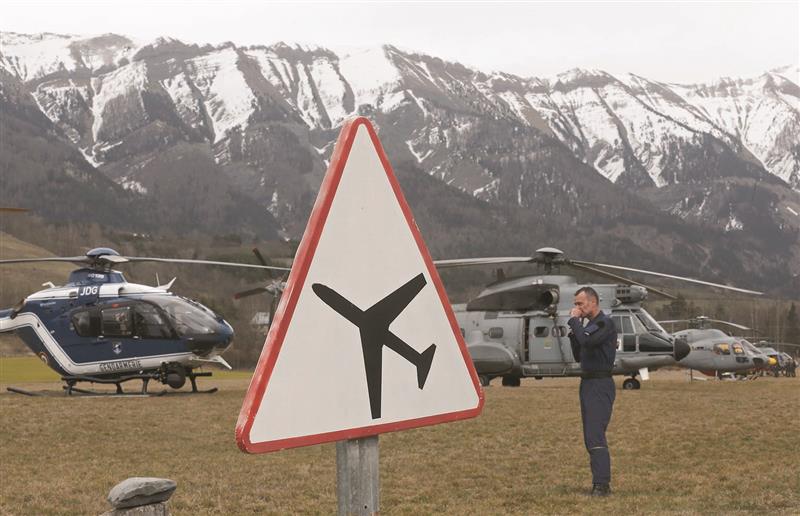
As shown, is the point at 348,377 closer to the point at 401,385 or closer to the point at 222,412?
the point at 401,385

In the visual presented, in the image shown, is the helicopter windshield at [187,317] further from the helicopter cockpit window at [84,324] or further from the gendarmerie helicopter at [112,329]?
the helicopter cockpit window at [84,324]

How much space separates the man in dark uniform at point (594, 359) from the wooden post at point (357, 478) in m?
→ 6.41

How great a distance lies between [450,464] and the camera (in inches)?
487

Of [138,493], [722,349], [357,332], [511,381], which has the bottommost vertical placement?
[511,381]

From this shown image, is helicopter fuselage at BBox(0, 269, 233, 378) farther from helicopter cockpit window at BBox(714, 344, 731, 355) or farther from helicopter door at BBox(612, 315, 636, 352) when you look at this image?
helicopter cockpit window at BBox(714, 344, 731, 355)

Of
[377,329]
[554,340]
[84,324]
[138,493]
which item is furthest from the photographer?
[554,340]

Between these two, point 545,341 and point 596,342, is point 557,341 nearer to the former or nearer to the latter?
point 545,341

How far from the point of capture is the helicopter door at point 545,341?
93.1ft

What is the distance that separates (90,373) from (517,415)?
12790mm

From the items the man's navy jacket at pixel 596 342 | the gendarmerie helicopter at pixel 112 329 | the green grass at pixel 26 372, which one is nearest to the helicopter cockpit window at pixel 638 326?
the gendarmerie helicopter at pixel 112 329

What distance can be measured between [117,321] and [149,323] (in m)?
0.85

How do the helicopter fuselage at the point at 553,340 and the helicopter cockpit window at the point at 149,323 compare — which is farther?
the helicopter fuselage at the point at 553,340

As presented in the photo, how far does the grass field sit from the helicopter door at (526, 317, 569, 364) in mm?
8253

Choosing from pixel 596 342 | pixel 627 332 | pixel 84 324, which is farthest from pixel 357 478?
pixel 627 332
